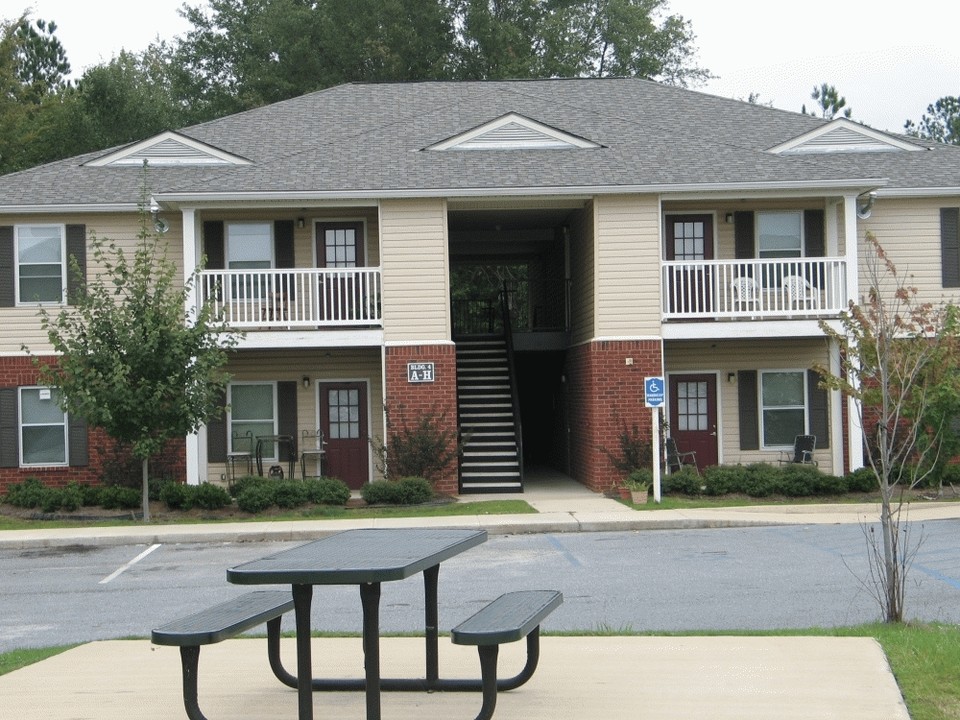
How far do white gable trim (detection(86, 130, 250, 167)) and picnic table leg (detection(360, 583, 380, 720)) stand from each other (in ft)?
62.4

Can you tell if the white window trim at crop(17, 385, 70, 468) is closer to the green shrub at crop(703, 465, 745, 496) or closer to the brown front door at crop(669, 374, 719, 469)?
the brown front door at crop(669, 374, 719, 469)

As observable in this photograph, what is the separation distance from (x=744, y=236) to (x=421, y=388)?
7.02 m

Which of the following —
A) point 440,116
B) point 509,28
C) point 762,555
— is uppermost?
point 509,28

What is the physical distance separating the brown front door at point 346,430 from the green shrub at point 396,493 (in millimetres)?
3148

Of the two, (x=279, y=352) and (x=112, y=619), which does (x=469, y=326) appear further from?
(x=112, y=619)

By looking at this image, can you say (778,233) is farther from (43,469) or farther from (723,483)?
(43,469)

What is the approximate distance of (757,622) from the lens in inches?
390

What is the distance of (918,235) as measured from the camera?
23.5m

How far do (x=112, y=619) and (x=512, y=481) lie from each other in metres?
12.6

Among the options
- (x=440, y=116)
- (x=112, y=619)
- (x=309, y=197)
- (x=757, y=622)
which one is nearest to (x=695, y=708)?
(x=757, y=622)

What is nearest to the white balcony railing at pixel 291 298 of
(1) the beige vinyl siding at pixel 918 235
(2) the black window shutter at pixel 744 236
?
(2) the black window shutter at pixel 744 236

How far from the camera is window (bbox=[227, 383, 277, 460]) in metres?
23.7

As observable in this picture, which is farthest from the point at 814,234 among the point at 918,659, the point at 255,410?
the point at 918,659

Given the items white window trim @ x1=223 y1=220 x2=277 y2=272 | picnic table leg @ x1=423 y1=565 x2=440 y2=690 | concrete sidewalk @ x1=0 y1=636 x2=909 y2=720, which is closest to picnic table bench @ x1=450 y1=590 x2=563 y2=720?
concrete sidewalk @ x1=0 y1=636 x2=909 y2=720
